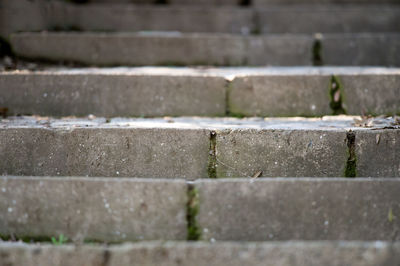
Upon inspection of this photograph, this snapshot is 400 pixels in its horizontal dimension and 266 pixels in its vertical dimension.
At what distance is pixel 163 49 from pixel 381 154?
2090mm

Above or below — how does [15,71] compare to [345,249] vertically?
above

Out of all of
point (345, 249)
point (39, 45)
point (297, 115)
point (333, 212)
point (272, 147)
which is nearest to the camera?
point (345, 249)

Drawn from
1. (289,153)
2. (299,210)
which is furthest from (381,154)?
(299,210)

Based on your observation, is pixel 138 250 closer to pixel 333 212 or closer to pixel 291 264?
pixel 291 264

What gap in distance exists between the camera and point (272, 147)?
90.6 inches

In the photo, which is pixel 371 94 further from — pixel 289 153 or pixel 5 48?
pixel 5 48

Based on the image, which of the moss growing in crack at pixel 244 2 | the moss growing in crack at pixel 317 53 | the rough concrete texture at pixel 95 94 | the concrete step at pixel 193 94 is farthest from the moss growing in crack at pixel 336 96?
the moss growing in crack at pixel 244 2

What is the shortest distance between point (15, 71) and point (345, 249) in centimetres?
266

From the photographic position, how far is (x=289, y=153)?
2295 mm

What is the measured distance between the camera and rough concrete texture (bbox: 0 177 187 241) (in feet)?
6.26

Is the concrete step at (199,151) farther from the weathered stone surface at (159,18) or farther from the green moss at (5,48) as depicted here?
the weathered stone surface at (159,18)

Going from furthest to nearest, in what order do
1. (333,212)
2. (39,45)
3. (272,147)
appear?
(39,45)
(272,147)
(333,212)

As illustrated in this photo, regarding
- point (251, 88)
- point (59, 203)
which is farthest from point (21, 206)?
point (251, 88)

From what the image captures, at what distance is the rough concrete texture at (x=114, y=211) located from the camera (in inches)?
75.1
